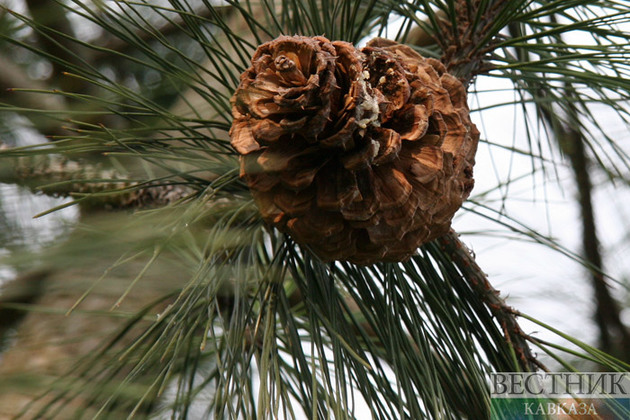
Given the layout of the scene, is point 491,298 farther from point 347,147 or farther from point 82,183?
point 82,183

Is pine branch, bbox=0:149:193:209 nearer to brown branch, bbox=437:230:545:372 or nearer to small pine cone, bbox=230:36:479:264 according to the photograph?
small pine cone, bbox=230:36:479:264

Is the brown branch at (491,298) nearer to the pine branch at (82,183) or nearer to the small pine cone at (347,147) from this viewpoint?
the small pine cone at (347,147)

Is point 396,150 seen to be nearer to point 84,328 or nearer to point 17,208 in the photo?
point 17,208

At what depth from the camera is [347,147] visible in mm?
590

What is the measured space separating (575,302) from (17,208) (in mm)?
1092

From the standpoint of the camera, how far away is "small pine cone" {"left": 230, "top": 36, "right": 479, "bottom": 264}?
581 mm

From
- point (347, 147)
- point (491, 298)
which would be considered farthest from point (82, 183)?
point (491, 298)

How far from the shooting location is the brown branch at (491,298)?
2.37 ft

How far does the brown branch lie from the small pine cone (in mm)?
106

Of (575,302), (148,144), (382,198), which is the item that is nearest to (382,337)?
(382,198)

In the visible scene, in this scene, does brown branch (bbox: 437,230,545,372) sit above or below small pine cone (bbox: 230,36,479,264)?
below

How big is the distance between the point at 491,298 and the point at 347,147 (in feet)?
0.85

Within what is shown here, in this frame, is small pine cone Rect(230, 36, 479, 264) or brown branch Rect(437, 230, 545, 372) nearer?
small pine cone Rect(230, 36, 479, 264)

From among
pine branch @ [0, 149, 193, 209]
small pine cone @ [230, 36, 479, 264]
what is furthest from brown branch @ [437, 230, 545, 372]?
pine branch @ [0, 149, 193, 209]
